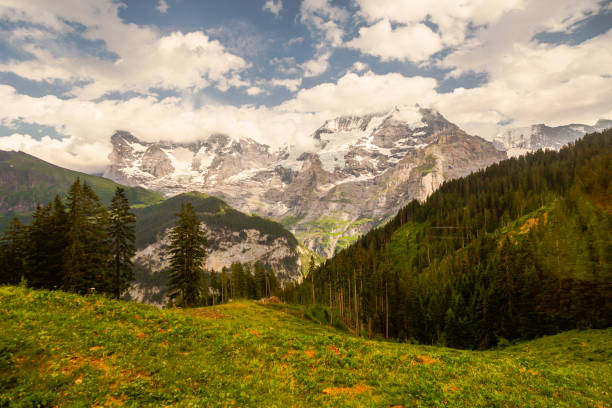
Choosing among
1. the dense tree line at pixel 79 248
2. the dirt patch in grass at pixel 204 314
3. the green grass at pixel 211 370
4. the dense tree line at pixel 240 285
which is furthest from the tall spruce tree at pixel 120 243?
the dense tree line at pixel 240 285

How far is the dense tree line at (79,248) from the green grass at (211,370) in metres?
24.6

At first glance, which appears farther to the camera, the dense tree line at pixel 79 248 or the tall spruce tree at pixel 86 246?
the dense tree line at pixel 79 248

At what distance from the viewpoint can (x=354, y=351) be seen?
58.7 ft

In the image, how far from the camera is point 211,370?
13117mm

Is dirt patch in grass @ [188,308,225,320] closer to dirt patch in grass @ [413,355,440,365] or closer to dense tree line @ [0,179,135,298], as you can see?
dense tree line @ [0,179,135,298]

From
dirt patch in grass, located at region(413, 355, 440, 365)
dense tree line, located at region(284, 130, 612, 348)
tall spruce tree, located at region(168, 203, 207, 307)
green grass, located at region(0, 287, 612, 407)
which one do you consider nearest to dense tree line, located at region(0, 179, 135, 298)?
tall spruce tree, located at region(168, 203, 207, 307)

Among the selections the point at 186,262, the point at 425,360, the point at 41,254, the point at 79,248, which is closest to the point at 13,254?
the point at 41,254

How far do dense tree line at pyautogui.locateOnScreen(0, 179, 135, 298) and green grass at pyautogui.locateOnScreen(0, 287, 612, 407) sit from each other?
2462cm

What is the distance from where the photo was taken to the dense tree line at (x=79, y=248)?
39.3 m

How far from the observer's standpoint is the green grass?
10.6 m

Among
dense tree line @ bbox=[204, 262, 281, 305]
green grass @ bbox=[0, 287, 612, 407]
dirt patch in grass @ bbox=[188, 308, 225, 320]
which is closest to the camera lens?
green grass @ bbox=[0, 287, 612, 407]

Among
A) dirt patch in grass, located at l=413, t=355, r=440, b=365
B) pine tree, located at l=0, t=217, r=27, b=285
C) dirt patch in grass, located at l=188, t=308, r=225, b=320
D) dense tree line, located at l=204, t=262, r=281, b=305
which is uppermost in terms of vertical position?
pine tree, located at l=0, t=217, r=27, b=285

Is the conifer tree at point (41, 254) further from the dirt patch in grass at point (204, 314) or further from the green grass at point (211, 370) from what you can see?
the green grass at point (211, 370)

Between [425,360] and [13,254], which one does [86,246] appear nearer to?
[13,254]
